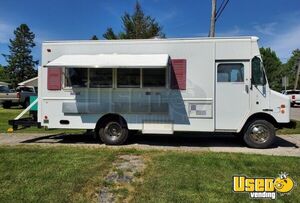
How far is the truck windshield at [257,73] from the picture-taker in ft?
31.2

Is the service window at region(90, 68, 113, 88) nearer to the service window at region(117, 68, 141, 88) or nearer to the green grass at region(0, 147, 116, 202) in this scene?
the service window at region(117, 68, 141, 88)

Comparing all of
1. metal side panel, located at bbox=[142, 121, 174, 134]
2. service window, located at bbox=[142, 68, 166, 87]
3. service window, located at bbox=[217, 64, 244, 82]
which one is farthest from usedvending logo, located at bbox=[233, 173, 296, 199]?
service window, located at bbox=[142, 68, 166, 87]

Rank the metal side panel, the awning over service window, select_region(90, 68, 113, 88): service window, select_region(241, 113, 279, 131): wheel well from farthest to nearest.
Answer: select_region(90, 68, 113, 88): service window → the metal side panel → select_region(241, 113, 279, 131): wheel well → the awning over service window

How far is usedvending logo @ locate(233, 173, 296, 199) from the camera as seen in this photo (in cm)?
538

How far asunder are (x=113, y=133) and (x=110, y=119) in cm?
41

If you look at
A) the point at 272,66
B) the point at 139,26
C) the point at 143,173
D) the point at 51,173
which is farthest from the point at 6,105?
the point at 272,66

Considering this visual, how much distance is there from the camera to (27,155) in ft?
26.3

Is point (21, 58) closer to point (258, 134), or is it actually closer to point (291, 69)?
point (291, 69)

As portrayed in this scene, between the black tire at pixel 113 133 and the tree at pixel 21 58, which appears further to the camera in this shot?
the tree at pixel 21 58

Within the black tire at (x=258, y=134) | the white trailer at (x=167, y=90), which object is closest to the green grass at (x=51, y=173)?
the white trailer at (x=167, y=90)

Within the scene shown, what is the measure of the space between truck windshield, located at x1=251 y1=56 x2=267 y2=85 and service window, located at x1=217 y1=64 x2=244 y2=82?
1.01ft

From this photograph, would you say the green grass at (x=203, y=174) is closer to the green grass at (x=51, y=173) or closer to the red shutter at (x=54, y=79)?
the green grass at (x=51, y=173)

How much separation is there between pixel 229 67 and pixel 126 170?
4423mm

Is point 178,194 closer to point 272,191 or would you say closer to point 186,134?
point 272,191
